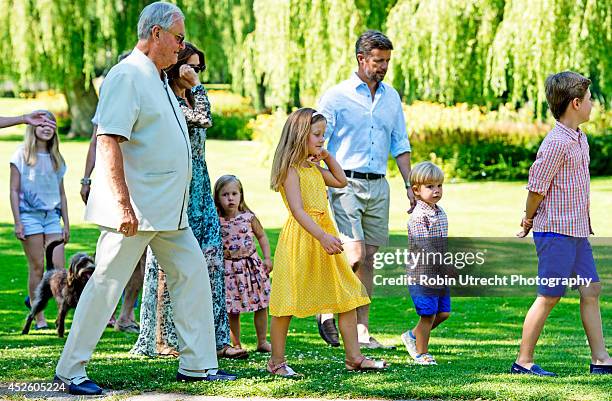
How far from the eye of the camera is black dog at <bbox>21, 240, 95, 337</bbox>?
27.0 ft

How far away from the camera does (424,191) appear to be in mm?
6879

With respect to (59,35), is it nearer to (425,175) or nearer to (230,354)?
(230,354)

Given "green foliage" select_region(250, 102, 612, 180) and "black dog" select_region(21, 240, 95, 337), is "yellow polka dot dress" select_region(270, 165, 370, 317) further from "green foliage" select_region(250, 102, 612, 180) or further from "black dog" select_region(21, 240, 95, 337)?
"green foliage" select_region(250, 102, 612, 180)

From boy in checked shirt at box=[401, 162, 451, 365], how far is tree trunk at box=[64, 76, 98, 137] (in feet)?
95.0

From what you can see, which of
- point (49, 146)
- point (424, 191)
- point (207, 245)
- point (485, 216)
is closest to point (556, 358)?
point (424, 191)

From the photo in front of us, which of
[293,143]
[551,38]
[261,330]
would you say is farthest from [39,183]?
[551,38]

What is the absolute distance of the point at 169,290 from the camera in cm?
596

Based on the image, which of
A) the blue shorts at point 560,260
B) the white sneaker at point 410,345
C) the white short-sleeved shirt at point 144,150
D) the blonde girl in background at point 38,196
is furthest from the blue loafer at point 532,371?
the blonde girl in background at point 38,196

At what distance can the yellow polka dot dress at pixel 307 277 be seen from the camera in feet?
20.7

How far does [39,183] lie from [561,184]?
437 centimetres

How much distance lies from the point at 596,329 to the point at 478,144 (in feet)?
56.1

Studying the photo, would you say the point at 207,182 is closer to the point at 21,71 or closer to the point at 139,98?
the point at 139,98

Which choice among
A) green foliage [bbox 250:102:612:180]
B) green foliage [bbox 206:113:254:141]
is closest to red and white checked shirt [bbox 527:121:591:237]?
green foliage [bbox 250:102:612:180]

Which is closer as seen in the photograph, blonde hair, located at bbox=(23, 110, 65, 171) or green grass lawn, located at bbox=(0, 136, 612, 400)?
green grass lawn, located at bbox=(0, 136, 612, 400)
